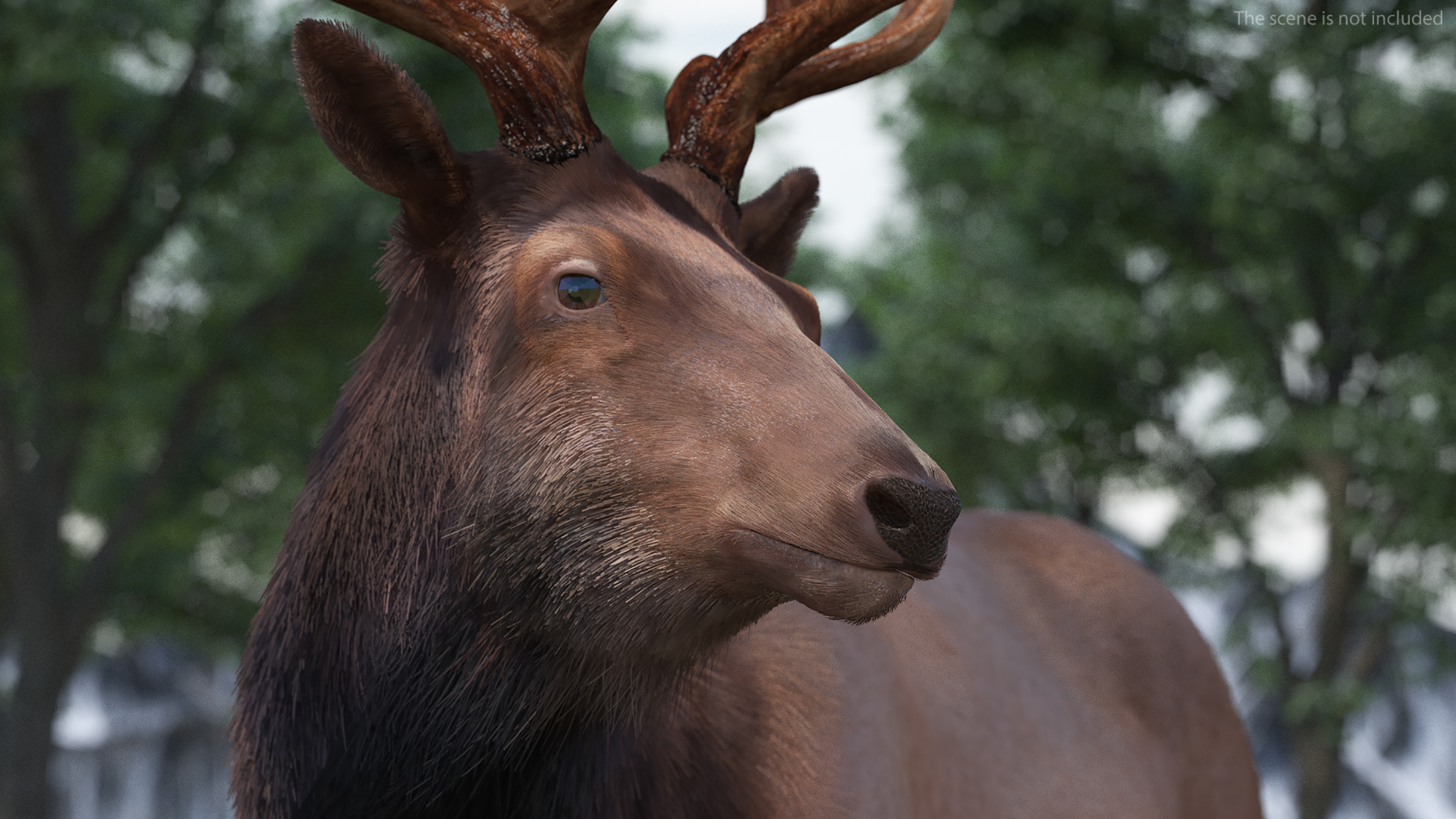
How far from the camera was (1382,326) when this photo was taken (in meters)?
11.6

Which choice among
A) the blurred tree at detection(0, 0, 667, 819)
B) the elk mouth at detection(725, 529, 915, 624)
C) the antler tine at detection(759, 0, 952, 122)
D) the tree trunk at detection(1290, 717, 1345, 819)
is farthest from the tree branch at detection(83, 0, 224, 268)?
the tree trunk at detection(1290, 717, 1345, 819)

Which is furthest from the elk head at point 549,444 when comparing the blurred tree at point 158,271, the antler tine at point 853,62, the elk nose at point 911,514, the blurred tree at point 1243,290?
the blurred tree at point 1243,290

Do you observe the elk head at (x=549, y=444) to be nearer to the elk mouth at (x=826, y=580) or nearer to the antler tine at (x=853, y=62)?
the elk mouth at (x=826, y=580)

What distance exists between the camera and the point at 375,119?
6.76 feet

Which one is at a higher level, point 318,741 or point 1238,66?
point 318,741

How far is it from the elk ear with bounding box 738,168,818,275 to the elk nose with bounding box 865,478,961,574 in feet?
3.35

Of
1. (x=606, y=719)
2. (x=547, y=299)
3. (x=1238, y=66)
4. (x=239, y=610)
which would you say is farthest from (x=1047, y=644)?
(x=239, y=610)

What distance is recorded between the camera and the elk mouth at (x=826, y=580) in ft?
5.62

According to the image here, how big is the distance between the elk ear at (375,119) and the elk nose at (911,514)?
1016 mm

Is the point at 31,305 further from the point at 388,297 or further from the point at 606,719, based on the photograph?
the point at 606,719

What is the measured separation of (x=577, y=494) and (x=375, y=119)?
773 millimetres

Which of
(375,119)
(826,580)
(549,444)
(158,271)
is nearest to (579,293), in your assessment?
(549,444)

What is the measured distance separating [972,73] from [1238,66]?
2.82 metres

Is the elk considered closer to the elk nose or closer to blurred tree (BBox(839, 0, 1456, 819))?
the elk nose
